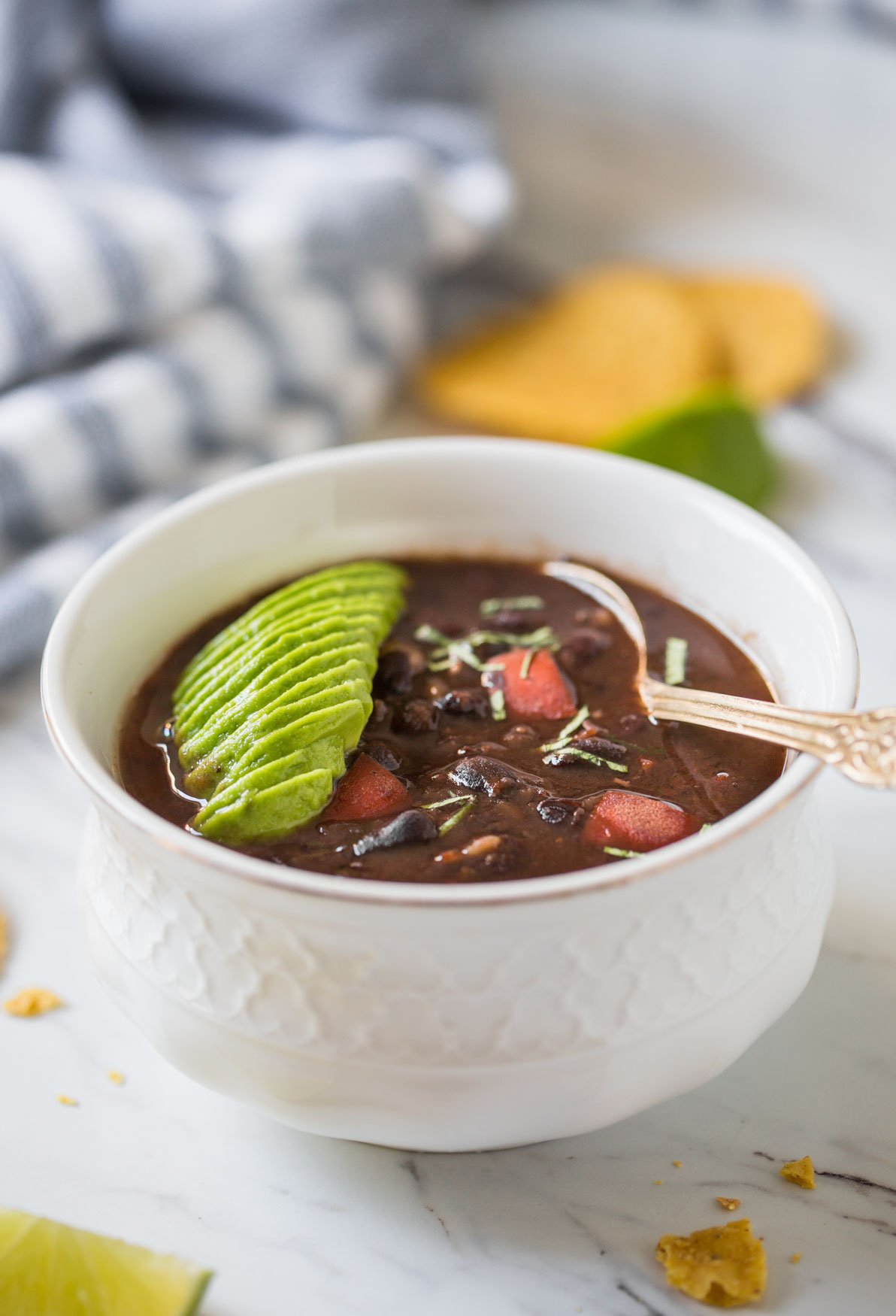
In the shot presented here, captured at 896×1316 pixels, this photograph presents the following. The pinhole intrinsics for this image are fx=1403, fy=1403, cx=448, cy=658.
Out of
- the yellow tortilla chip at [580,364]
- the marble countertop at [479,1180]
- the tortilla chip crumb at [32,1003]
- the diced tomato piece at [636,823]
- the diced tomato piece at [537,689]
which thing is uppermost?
the diced tomato piece at [636,823]

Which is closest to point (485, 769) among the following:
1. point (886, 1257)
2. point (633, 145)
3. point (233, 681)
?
point (233, 681)

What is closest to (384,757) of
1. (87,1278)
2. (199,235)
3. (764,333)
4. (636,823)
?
(636,823)

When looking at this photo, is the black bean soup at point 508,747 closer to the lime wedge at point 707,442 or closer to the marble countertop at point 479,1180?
the marble countertop at point 479,1180

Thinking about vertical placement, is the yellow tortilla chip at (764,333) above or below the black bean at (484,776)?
below

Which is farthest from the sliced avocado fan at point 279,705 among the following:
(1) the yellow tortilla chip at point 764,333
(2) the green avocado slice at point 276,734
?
(1) the yellow tortilla chip at point 764,333

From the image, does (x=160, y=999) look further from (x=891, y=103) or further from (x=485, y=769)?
(x=891, y=103)

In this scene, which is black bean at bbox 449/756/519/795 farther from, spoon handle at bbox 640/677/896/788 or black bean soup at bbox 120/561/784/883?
spoon handle at bbox 640/677/896/788
